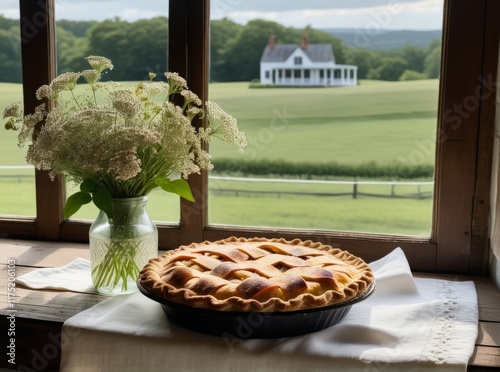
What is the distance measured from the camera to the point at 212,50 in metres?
1.94

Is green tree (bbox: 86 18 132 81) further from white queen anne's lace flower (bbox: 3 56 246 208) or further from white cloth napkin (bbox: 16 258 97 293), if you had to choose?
white cloth napkin (bbox: 16 258 97 293)

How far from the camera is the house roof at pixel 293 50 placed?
6.18 ft

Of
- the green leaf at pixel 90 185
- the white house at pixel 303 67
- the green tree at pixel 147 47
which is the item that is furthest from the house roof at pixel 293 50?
the green leaf at pixel 90 185

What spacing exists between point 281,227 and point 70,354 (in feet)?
2.44

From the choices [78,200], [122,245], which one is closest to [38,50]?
[78,200]

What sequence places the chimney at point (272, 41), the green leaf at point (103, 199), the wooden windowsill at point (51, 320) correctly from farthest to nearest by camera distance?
the chimney at point (272, 41)
the green leaf at point (103, 199)
the wooden windowsill at point (51, 320)

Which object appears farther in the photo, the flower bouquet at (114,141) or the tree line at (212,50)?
the tree line at (212,50)

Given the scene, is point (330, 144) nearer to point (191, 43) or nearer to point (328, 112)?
point (328, 112)

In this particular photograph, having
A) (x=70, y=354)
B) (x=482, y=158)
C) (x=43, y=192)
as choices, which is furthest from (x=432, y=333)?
(x=43, y=192)

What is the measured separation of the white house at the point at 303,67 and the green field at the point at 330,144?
0.03m

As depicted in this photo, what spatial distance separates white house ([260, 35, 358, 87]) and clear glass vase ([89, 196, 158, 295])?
543mm

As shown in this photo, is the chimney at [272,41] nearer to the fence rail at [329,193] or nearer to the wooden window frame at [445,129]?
the wooden window frame at [445,129]

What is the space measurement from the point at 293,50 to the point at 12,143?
0.86 m

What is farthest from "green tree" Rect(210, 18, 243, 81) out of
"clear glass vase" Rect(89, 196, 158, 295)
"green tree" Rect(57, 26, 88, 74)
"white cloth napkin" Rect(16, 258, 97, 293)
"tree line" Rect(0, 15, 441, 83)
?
"white cloth napkin" Rect(16, 258, 97, 293)
